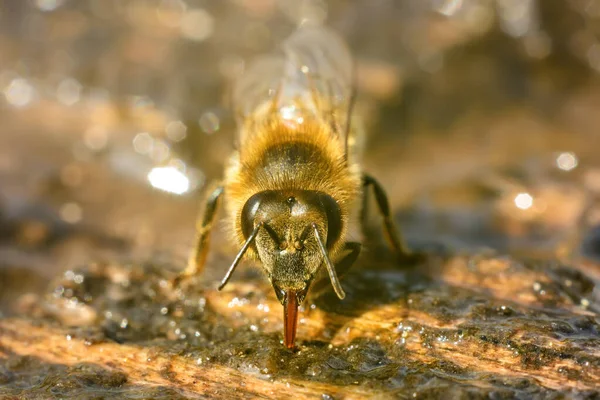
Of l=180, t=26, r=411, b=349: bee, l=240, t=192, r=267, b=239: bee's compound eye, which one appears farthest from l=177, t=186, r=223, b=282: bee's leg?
l=240, t=192, r=267, b=239: bee's compound eye

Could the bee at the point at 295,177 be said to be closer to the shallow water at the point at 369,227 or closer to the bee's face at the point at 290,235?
the bee's face at the point at 290,235

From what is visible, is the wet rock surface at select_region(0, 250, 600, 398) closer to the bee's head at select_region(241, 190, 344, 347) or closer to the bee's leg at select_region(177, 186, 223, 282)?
the bee's leg at select_region(177, 186, 223, 282)

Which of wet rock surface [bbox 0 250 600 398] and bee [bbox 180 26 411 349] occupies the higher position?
bee [bbox 180 26 411 349]

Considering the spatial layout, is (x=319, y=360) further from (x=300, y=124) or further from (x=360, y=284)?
(x=300, y=124)

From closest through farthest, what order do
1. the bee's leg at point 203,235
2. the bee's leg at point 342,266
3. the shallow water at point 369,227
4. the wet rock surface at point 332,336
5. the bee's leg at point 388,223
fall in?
the wet rock surface at point 332,336 → the shallow water at point 369,227 → the bee's leg at point 342,266 → the bee's leg at point 203,235 → the bee's leg at point 388,223

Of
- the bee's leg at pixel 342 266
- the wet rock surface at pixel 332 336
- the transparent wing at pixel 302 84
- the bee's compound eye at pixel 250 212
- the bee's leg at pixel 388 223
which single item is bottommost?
the wet rock surface at pixel 332 336

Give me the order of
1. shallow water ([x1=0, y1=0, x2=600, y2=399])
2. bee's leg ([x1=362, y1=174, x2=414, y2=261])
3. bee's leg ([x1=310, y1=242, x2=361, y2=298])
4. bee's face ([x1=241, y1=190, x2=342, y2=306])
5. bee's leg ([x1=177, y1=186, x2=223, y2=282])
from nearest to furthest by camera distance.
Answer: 1. bee's face ([x1=241, y1=190, x2=342, y2=306])
2. shallow water ([x1=0, y1=0, x2=600, y2=399])
3. bee's leg ([x1=310, y1=242, x2=361, y2=298])
4. bee's leg ([x1=177, y1=186, x2=223, y2=282])
5. bee's leg ([x1=362, y1=174, x2=414, y2=261])

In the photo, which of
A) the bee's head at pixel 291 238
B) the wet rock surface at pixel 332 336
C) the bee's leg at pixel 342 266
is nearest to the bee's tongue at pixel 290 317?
the bee's head at pixel 291 238

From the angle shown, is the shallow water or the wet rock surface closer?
the wet rock surface

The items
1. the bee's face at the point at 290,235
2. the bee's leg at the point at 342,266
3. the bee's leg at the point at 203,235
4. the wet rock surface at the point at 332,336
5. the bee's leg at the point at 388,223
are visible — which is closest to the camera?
the bee's face at the point at 290,235
